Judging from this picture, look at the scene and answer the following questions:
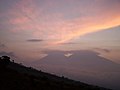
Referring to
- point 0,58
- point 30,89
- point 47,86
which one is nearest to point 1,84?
point 30,89

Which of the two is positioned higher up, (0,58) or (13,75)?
(0,58)

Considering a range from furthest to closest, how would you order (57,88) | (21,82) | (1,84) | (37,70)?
1. (37,70)
2. (57,88)
3. (21,82)
4. (1,84)

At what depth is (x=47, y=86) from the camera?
160ft

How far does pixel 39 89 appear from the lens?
4475 cm

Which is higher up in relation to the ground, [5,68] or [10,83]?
[5,68]

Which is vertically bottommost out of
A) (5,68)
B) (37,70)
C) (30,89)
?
(30,89)

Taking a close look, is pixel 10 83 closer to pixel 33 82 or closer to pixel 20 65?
pixel 33 82

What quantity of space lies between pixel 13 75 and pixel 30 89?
818 cm

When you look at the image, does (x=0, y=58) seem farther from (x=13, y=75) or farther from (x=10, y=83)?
(x=10, y=83)

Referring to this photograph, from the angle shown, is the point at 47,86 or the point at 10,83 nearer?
the point at 10,83

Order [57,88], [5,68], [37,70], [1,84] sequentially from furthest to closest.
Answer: [37,70], [5,68], [57,88], [1,84]

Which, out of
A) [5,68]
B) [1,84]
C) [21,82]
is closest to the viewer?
[1,84]

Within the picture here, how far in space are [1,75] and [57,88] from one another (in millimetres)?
11575

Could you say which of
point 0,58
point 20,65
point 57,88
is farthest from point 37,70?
point 57,88
